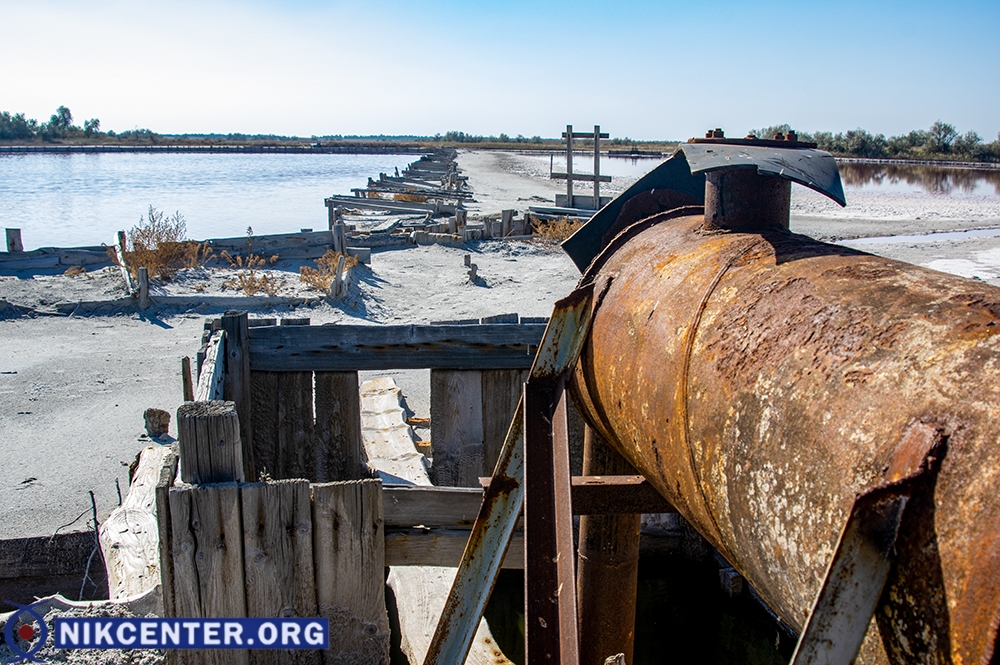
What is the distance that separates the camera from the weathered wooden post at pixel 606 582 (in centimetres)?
331

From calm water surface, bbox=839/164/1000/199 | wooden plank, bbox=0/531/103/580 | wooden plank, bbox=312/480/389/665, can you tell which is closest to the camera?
wooden plank, bbox=312/480/389/665

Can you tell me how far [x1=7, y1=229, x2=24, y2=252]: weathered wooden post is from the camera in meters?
14.1

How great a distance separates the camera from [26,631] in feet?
10.2

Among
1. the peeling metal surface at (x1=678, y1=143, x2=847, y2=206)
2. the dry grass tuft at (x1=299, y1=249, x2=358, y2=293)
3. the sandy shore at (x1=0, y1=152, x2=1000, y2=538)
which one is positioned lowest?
the sandy shore at (x1=0, y1=152, x2=1000, y2=538)

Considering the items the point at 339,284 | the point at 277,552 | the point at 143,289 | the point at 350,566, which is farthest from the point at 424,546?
the point at 143,289

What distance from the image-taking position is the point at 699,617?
5.08 m

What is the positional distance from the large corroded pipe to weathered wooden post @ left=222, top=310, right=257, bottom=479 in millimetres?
2624

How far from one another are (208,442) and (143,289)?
30.5ft

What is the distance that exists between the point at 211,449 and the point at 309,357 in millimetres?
1489

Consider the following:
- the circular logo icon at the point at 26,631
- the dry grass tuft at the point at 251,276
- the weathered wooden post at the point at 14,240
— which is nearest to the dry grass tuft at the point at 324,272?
the dry grass tuft at the point at 251,276

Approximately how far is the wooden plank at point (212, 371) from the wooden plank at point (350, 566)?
0.77 meters

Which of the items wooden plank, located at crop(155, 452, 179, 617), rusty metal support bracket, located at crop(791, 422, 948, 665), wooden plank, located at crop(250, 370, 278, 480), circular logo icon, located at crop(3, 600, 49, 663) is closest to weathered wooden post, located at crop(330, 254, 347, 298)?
wooden plank, located at crop(250, 370, 278, 480)

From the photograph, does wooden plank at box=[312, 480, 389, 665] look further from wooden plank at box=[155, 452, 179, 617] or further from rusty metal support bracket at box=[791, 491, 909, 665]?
rusty metal support bracket at box=[791, 491, 909, 665]

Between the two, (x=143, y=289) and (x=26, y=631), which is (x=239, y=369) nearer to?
(x=26, y=631)
